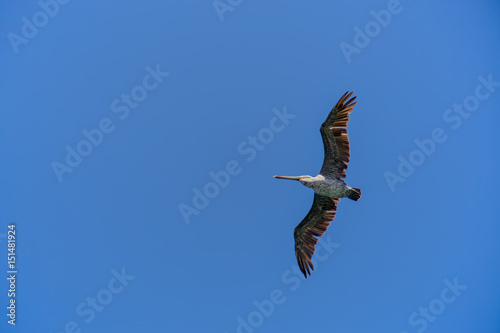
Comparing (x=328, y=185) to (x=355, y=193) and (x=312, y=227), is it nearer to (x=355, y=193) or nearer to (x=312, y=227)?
(x=355, y=193)

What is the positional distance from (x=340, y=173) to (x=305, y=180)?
54.2 inches

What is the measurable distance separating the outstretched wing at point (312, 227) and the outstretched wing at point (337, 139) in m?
1.40

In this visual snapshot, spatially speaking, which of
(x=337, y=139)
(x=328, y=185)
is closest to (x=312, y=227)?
(x=328, y=185)

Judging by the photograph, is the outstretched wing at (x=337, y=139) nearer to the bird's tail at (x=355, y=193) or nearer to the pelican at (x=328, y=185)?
the pelican at (x=328, y=185)

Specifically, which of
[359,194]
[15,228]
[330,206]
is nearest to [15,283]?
[15,228]

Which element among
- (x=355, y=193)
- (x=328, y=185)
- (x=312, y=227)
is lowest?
(x=312, y=227)

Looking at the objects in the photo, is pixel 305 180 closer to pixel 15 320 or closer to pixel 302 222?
pixel 302 222

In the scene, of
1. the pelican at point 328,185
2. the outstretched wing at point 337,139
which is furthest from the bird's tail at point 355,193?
the outstretched wing at point 337,139

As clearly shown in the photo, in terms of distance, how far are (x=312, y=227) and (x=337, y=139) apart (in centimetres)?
398

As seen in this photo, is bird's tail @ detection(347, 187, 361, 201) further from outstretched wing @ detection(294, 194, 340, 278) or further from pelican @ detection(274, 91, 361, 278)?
outstretched wing @ detection(294, 194, 340, 278)

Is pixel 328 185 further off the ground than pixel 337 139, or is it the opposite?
pixel 337 139

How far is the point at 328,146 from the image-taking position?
49.3 ft

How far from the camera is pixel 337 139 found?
14766 mm

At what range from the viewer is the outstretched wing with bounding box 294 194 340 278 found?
16125 millimetres
